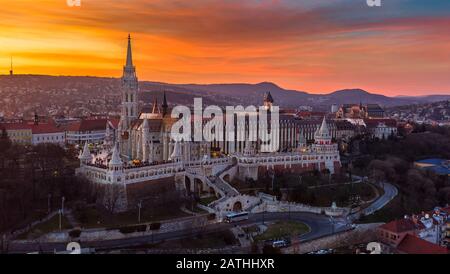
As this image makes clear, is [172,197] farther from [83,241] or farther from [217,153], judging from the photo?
[217,153]

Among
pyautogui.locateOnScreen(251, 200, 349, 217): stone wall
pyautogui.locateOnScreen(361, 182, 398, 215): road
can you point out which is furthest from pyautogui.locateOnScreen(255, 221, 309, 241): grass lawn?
pyautogui.locateOnScreen(361, 182, 398, 215): road

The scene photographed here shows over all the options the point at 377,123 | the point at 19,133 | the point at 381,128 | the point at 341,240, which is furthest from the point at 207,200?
the point at 377,123

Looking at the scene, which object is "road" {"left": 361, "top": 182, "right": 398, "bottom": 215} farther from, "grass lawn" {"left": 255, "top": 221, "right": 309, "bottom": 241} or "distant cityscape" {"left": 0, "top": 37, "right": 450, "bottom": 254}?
"grass lawn" {"left": 255, "top": 221, "right": 309, "bottom": 241}

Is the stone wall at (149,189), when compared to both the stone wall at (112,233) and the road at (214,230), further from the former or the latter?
the road at (214,230)
